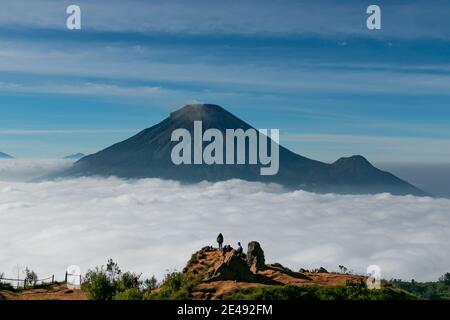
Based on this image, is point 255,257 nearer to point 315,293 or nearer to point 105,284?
point 315,293

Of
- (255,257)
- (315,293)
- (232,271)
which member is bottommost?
(315,293)

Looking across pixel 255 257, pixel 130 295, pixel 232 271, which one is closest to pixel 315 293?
pixel 232 271

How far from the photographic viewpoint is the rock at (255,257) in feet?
188

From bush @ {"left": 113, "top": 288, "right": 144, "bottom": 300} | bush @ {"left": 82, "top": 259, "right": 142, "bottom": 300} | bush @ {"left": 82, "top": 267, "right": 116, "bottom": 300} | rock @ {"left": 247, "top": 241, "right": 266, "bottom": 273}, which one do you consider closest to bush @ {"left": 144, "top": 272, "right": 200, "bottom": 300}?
bush @ {"left": 113, "top": 288, "right": 144, "bottom": 300}

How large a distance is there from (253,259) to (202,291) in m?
10.5

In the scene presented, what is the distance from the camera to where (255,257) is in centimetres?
5744

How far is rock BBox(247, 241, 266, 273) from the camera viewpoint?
57.4 m

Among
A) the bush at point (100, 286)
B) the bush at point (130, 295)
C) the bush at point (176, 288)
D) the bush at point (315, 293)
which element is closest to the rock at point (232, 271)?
the bush at point (176, 288)
